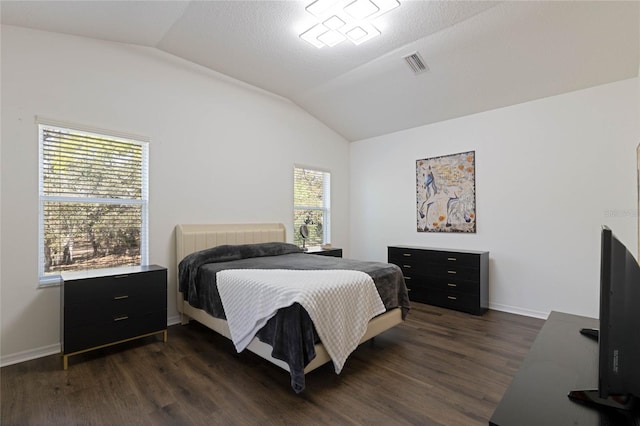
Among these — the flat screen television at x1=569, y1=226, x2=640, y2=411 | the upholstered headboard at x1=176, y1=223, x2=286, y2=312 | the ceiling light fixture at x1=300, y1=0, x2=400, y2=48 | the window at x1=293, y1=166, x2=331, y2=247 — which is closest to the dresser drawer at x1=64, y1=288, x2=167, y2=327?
the upholstered headboard at x1=176, y1=223, x2=286, y2=312

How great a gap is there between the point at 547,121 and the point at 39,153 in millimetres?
5276

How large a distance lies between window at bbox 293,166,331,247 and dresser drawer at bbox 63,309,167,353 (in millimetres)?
2380

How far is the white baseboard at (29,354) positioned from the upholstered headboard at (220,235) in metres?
1.09

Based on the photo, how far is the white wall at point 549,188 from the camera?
10.5ft

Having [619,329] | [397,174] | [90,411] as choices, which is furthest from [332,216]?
[619,329]

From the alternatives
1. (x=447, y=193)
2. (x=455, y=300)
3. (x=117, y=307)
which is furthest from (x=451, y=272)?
(x=117, y=307)

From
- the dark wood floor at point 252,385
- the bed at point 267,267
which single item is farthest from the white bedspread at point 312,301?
the dark wood floor at point 252,385

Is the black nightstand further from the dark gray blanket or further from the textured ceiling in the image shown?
the textured ceiling

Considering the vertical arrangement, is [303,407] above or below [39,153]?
below

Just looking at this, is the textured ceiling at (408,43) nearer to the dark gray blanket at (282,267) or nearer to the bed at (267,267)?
the bed at (267,267)

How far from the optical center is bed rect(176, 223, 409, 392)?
2104mm

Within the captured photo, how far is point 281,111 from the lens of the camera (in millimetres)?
4668

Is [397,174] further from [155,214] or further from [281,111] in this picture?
[155,214]

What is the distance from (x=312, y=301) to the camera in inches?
82.4
